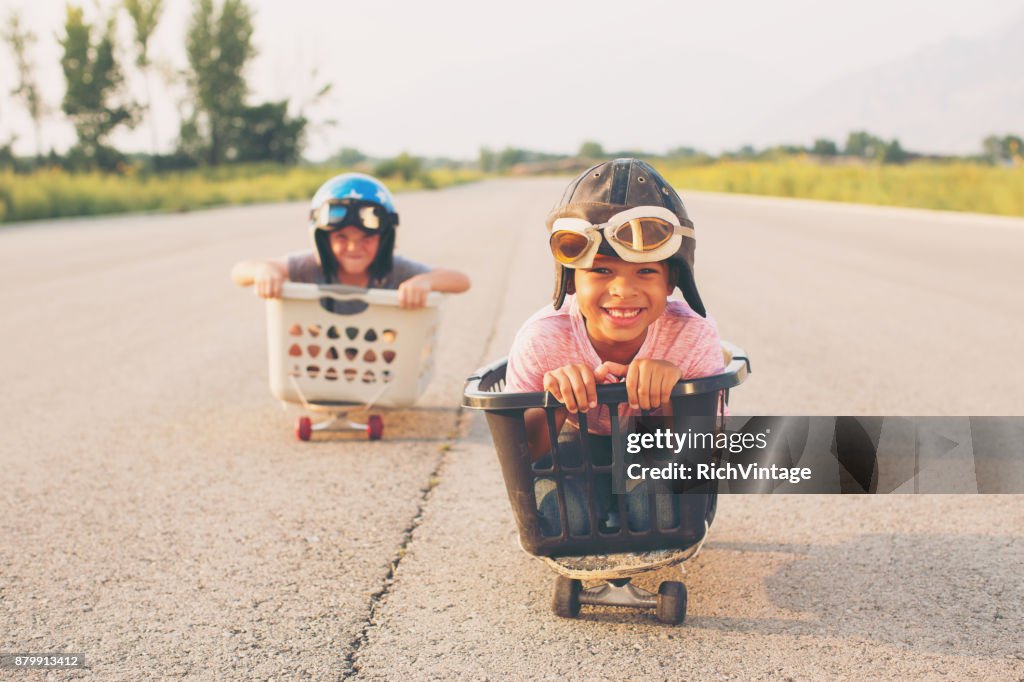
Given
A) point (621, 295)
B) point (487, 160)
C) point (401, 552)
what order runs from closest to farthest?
point (621, 295), point (401, 552), point (487, 160)

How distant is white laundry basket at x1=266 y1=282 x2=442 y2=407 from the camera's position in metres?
4.77

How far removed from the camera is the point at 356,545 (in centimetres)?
352

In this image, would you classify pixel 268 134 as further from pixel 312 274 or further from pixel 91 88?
pixel 312 274

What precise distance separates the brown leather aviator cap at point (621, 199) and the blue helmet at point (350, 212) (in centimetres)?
206

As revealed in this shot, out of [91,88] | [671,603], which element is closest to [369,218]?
[671,603]

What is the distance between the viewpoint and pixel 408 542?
3549mm

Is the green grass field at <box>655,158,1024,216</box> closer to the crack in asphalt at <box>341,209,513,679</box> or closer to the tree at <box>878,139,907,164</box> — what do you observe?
the tree at <box>878,139,907,164</box>

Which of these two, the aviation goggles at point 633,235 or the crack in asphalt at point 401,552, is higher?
the aviation goggles at point 633,235

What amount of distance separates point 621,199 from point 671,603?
1.11m

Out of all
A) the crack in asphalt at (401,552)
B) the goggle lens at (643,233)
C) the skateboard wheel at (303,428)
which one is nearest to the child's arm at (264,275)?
the skateboard wheel at (303,428)

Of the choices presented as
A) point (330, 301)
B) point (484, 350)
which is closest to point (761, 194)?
point (484, 350)

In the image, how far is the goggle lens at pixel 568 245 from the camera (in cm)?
274

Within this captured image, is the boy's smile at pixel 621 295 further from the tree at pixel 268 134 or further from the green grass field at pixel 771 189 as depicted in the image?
the tree at pixel 268 134

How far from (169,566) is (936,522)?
2656mm
